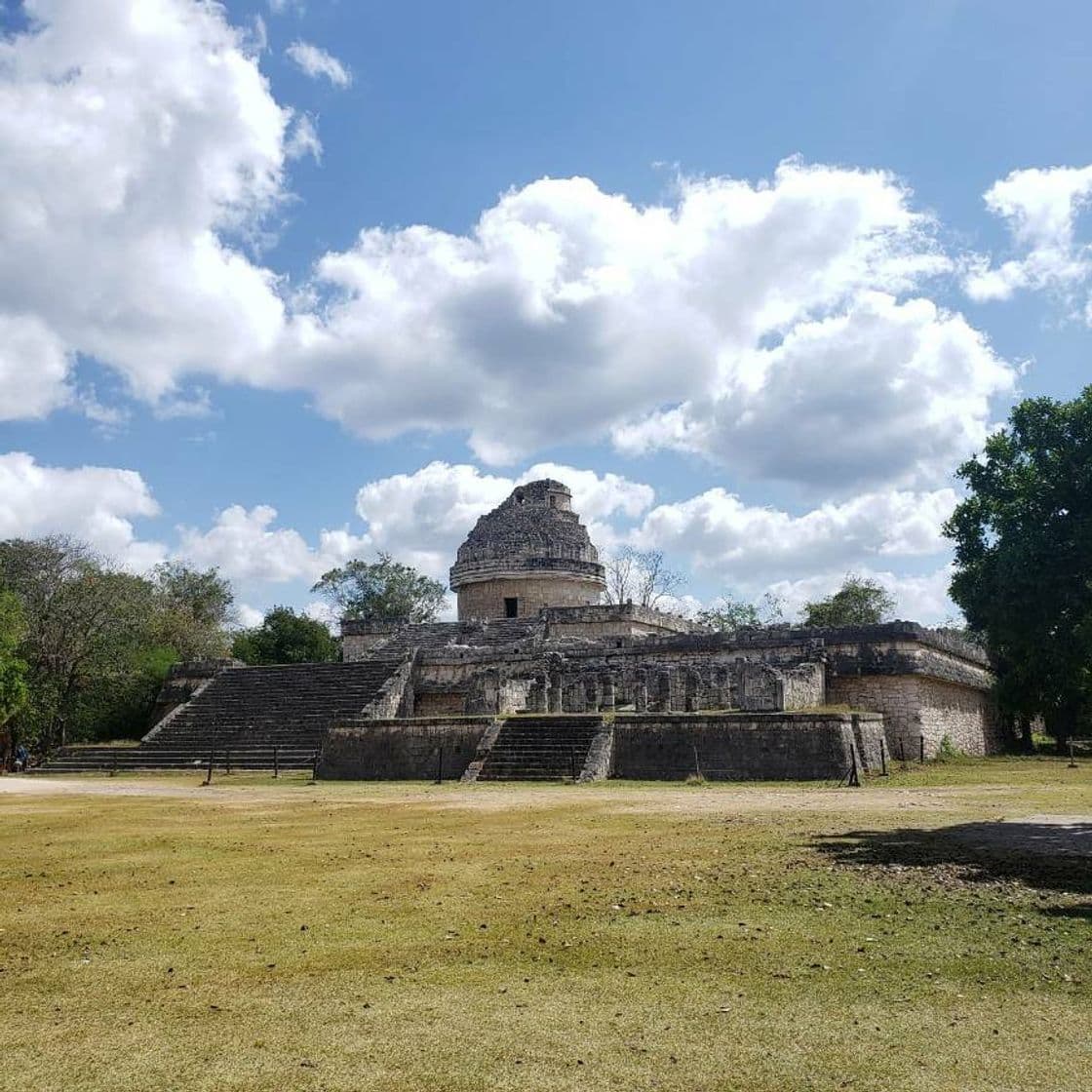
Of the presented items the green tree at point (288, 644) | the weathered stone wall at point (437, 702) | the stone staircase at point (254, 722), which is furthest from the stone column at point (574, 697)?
the green tree at point (288, 644)

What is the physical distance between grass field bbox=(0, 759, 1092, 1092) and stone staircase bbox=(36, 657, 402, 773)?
51.7ft

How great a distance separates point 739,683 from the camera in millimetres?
24438

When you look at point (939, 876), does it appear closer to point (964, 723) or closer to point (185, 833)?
point (185, 833)

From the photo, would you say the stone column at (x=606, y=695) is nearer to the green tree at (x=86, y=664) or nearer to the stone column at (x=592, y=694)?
the stone column at (x=592, y=694)

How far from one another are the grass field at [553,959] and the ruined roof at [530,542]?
28660mm

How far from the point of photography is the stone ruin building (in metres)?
21.2

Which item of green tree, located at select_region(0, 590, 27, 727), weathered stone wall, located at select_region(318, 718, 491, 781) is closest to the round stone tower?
weathered stone wall, located at select_region(318, 718, 491, 781)

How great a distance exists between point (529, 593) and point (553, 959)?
34.8m

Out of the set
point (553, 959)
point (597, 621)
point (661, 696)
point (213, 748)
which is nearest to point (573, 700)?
point (661, 696)

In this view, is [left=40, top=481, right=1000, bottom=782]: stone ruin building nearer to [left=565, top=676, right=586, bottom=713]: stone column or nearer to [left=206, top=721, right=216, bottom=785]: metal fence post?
[left=565, top=676, right=586, bottom=713]: stone column

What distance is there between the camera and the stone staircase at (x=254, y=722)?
90.3ft

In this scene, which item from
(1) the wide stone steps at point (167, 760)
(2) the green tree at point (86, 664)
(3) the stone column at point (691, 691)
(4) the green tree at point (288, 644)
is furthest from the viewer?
(4) the green tree at point (288, 644)

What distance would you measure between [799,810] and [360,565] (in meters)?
52.3

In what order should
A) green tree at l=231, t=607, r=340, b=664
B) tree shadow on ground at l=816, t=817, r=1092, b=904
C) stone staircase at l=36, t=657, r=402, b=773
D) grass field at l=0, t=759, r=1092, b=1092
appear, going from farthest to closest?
green tree at l=231, t=607, r=340, b=664 < stone staircase at l=36, t=657, r=402, b=773 < tree shadow on ground at l=816, t=817, r=1092, b=904 < grass field at l=0, t=759, r=1092, b=1092
